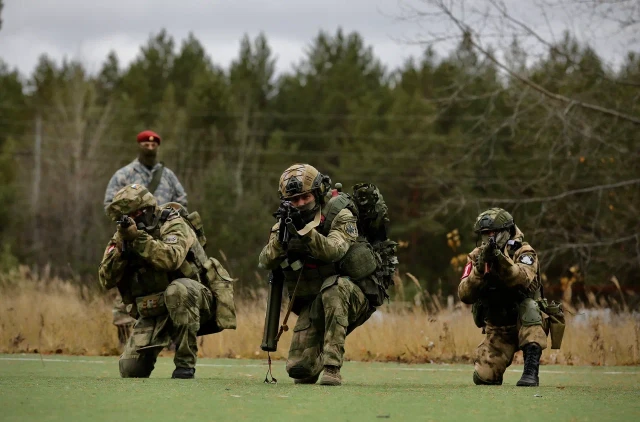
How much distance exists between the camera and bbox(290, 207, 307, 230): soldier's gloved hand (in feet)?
30.0

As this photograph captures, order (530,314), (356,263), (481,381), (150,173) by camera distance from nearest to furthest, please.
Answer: (356,263) < (530,314) < (481,381) < (150,173)

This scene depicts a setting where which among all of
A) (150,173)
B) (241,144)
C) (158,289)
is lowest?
(158,289)

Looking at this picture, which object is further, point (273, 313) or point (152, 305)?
point (152, 305)

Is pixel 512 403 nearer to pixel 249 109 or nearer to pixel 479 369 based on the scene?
pixel 479 369

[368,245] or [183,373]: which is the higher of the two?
[368,245]

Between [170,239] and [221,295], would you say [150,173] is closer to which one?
[221,295]

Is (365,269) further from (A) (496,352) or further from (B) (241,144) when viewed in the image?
(B) (241,144)

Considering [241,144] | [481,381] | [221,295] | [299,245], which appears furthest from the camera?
[241,144]

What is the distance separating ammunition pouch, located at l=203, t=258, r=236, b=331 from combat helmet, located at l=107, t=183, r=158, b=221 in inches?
35.7

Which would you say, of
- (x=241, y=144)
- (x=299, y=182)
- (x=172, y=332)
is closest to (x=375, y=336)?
(x=172, y=332)

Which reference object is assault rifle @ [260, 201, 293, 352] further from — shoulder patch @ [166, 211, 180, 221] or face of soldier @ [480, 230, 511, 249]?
face of soldier @ [480, 230, 511, 249]

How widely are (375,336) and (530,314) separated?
535 cm

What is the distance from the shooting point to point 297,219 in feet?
30.2

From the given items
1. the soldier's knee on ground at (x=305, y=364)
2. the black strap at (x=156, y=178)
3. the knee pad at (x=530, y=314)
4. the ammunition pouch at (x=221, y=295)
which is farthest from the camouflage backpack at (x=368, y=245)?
the black strap at (x=156, y=178)
